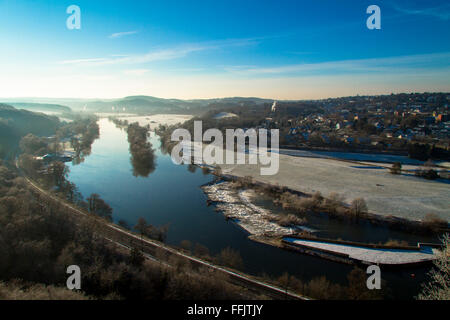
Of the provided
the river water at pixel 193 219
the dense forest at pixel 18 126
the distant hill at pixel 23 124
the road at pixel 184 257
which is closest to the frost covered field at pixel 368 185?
the river water at pixel 193 219

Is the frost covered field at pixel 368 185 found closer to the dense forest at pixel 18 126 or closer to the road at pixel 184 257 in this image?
the road at pixel 184 257

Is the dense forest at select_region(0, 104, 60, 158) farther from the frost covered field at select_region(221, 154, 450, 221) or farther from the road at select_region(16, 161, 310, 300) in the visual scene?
the frost covered field at select_region(221, 154, 450, 221)

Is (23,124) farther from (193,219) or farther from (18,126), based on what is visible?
(193,219)

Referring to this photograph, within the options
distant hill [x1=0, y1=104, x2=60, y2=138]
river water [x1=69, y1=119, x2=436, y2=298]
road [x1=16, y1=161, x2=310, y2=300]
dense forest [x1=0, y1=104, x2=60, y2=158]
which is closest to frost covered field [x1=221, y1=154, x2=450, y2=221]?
river water [x1=69, y1=119, x2=436, y2=298]

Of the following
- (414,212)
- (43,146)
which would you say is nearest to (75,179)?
(43,146)
